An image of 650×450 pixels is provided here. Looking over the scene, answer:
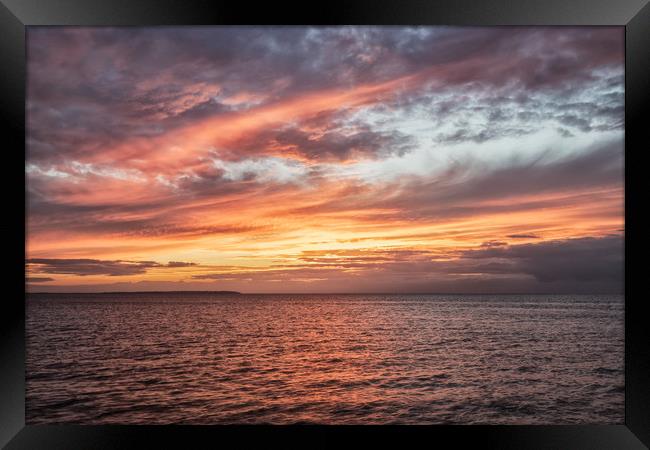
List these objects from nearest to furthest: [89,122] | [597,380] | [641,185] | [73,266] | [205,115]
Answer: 1. [641,185]
2. [597,380]
3. [89,122]
4. [205,115]
5. [73,266]

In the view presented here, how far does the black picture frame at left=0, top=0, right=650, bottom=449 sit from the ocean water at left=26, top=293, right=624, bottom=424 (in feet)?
14.2

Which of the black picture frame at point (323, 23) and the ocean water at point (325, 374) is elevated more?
the black picture frame at point (323, 23)

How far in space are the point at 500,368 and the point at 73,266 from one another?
23.3 meters

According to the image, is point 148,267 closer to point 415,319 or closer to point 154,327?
point 154,327

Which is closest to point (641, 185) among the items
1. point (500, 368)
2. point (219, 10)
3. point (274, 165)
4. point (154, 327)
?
point (219, 10)

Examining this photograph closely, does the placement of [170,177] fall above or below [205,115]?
below

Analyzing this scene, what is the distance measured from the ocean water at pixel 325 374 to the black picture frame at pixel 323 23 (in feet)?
14.2

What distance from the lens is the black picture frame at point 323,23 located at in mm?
2305

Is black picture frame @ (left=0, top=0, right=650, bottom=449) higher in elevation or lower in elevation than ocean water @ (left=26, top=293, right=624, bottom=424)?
higher

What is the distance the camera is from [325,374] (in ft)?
35.4

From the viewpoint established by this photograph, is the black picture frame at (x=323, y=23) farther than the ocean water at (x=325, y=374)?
No

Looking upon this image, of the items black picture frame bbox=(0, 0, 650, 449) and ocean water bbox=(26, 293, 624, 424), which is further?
ocean water bbox=(26, 293, 624, 424)

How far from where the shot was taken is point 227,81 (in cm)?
2762

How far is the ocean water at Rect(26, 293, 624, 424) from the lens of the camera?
7.29m
